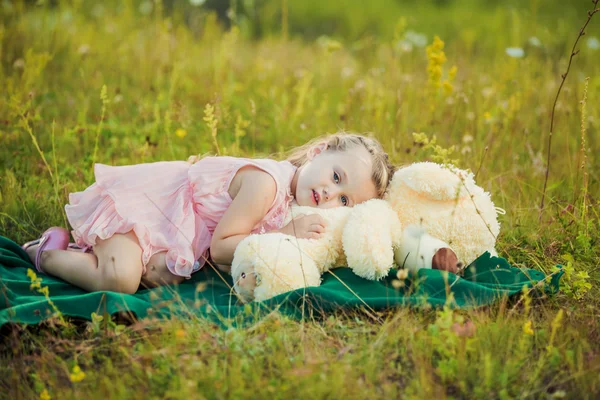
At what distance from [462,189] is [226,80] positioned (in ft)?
8.89

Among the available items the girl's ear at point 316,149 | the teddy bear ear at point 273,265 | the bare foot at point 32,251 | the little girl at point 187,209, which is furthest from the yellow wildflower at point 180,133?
the teddy bear ear at point 273,265

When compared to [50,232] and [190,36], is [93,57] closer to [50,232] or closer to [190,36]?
[190,36]

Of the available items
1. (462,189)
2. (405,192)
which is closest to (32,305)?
(405,192)

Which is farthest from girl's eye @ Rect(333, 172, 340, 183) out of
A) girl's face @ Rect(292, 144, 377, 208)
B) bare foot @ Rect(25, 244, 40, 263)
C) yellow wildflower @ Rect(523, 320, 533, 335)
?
bare foot @ Rect(25, 244, 40, 263)

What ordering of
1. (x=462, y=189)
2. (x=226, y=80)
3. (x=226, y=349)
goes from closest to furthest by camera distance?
1. (x=226, y=349)
2. (x=462, y=189)
3. (x=226, y=80)

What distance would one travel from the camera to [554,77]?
18.2ft

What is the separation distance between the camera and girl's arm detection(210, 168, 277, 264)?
103 inches

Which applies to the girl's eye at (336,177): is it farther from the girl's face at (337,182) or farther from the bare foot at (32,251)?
the bare foot at (32,251)

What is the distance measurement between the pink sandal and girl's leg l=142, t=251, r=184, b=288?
0.40 metres

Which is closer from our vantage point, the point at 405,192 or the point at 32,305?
the point at 32,305

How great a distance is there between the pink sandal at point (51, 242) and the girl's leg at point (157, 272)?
1.33 ft

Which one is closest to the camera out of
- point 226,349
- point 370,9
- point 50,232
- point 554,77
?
point 226,349

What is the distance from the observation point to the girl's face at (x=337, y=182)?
276 cm

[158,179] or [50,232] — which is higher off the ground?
[158,179]
